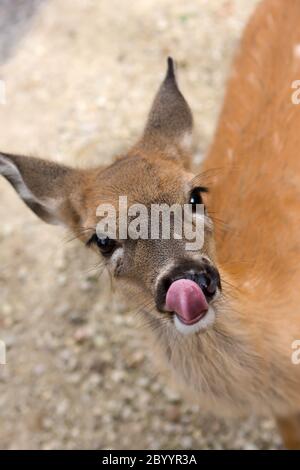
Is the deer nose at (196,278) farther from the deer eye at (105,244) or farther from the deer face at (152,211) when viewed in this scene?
the deer eye at (105,244)

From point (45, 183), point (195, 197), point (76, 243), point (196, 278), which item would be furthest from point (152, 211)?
point (76, 243)

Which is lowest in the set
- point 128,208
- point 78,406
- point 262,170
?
point 78,406

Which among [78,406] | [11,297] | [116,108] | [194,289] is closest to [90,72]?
[116,108]

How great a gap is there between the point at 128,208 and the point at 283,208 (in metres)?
0.89

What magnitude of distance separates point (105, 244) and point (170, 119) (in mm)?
787

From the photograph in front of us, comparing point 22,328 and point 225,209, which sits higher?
point 225,209

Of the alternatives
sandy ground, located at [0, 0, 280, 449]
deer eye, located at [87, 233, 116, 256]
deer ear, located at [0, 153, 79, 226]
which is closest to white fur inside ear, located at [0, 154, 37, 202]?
deer ear, located at [0, 153, 79, 226]

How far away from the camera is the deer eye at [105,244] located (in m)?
2.58

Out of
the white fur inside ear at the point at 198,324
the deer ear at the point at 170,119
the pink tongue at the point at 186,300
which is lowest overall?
the white fur inside ear at the point at 198,324

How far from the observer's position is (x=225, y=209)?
3.13 m

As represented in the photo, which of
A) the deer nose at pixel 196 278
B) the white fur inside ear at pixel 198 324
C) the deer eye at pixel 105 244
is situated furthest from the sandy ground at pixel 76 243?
the deer nose at pixel 196 278

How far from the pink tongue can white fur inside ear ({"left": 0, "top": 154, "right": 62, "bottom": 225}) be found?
1010mm

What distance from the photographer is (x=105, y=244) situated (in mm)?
2600
